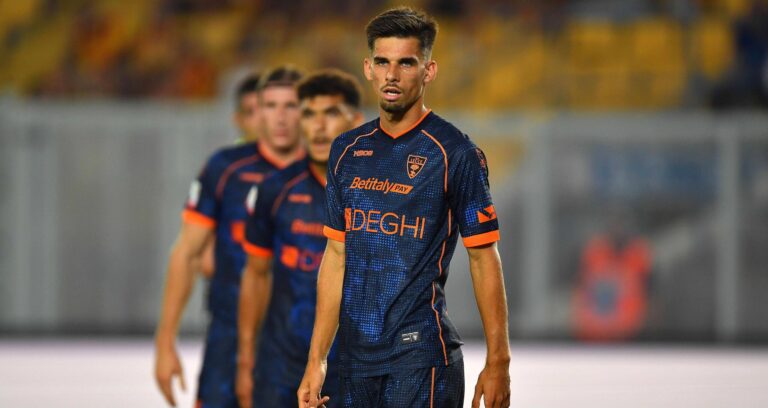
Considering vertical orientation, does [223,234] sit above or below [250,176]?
below

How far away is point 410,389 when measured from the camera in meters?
4.30

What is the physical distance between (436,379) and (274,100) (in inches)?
105

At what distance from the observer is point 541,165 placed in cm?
1590

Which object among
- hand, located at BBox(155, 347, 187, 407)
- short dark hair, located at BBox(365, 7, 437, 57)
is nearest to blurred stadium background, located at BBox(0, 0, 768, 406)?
hand, located at BBox(155, 347, 187, 407)

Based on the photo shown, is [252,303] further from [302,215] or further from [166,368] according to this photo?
[166,368]

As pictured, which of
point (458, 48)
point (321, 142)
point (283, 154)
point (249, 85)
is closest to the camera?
point (321, 142)

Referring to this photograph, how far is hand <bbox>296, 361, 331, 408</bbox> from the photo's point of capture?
14.4 ft

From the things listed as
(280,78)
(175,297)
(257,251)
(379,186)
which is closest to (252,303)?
(257,251)

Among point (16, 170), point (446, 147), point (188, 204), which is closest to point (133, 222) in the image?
point (16, 170)

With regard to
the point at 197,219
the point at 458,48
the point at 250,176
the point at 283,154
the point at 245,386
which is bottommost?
the point at 245,386

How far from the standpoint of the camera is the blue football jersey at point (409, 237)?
432cm

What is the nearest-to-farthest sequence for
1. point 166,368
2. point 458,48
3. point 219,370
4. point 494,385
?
point 494,385
point 166,368
point 219,370
point 458,48

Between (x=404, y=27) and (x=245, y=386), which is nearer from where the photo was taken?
→ (x=404, y=27)

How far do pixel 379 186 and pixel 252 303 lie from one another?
6.10ft
